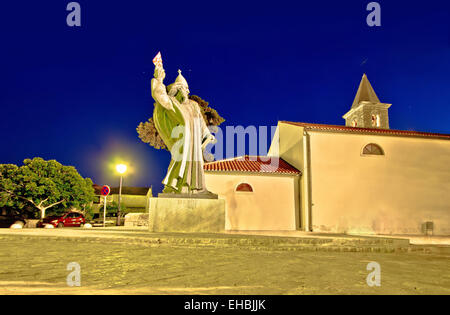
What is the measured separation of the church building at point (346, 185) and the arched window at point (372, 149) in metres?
0.05

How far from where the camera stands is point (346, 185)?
53.9ft

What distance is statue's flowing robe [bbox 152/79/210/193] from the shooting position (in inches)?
280

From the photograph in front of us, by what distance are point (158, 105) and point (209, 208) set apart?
2871mm

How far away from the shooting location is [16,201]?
85.1 ft

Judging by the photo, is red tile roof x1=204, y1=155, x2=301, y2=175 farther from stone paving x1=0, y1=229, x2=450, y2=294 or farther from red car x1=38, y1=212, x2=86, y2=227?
red car x1=38, y1=212, x2=86, y2=227

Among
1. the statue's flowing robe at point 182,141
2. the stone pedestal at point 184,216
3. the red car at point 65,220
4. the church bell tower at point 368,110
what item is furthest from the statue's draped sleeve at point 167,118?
the church bell tower at point 368,110

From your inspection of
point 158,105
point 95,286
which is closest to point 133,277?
point 95,286

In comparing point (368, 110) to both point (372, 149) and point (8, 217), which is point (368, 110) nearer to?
point (372, 149)

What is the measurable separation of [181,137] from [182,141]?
11cm

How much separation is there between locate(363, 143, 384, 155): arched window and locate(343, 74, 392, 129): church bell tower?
43.6 ft

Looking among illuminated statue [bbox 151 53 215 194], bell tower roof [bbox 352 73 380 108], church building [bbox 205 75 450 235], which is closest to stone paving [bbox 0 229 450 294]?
illuminated statue [bbox 151 53 215 194]

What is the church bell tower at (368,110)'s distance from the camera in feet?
98.5

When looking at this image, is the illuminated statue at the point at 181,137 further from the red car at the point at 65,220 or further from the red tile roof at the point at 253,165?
the red car at the point at 65,220
